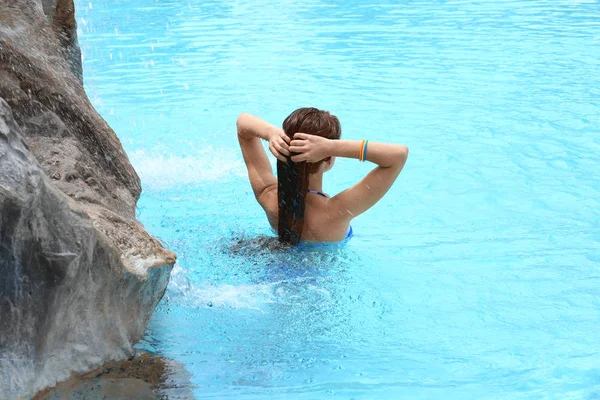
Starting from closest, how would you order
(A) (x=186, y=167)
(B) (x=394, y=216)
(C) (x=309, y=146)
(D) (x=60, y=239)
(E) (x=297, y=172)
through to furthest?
(D) (x=60, y=239), (C) (x=309, y=146), (E) (x=297, y=172), (B) (x=394, y=216), (A) (x=186, y=167)

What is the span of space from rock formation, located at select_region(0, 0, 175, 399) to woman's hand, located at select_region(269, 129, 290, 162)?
0.68m

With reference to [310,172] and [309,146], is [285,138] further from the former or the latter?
[310,172]

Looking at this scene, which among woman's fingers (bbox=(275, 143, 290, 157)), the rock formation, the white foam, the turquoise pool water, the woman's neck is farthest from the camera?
the white foam

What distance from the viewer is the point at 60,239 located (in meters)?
2.01

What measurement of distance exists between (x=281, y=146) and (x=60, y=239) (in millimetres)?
1416

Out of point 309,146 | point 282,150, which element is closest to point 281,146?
point 282,150

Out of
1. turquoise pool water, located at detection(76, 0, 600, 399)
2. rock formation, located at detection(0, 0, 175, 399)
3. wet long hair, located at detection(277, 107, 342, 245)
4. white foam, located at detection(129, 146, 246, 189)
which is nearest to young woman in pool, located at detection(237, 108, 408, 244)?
wet long hair, located at detection(277, 107, 342, 245)

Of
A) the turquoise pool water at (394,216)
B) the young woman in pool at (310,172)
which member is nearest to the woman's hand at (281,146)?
the young woman in pool at (310,172)

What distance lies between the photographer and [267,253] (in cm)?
371

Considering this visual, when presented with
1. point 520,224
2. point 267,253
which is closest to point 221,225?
point 267,253

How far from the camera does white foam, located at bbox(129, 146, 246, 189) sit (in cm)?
554

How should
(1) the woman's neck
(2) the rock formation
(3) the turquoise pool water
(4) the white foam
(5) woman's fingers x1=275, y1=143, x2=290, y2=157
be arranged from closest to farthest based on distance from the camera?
(2) the rock formation < (3) the turquoise pool water < (5) woman's fingers x1=275, y1=143, x2=290, y2=157 < (1) the woman's neck < (4) the white foam

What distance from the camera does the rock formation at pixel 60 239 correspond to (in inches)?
74.7

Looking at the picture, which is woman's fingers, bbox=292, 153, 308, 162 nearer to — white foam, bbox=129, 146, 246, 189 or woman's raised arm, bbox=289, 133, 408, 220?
woman's raised arm, bbox=289, 133, 408, 220
